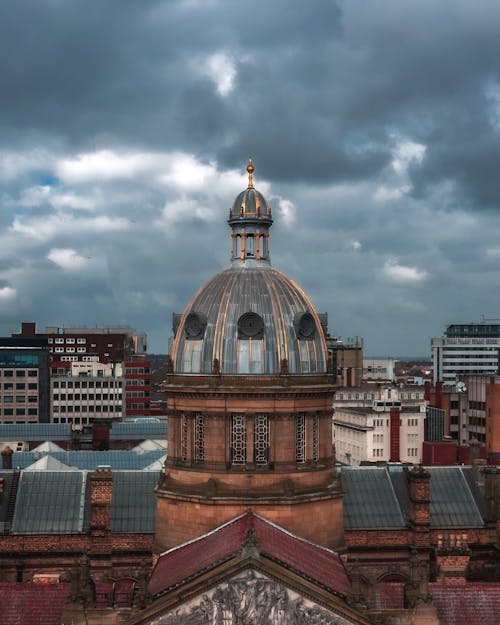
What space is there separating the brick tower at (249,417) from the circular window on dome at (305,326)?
0.06 m

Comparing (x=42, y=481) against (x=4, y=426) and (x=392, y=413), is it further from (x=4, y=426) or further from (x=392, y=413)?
(x=392, y=413)

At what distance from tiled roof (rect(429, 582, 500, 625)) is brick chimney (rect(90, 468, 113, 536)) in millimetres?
19795

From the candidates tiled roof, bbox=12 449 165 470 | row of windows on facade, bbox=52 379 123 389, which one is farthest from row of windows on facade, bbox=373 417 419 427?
tiled roof, bbox=12 449 165 470

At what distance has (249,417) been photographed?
5009cm

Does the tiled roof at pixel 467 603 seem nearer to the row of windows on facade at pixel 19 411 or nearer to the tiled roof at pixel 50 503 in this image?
the tiled roof at pixel 50 503

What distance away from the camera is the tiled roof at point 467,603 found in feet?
153

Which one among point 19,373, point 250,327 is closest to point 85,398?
point 19,373

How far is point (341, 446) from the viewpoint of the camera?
16250cm

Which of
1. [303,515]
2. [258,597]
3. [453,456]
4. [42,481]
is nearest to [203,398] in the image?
[303,515]

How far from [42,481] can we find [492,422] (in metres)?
99.3

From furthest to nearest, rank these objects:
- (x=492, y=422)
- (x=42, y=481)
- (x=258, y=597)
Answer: (x=492, y=422) → (x=42, y=481) → (x=258, y=597)

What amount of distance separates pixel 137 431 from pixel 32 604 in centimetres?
8150

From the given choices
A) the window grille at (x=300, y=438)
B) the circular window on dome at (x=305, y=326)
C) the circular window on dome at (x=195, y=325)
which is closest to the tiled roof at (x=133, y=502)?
the window grille at (x=300, y=438)

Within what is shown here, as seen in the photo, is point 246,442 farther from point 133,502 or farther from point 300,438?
point 133,502
